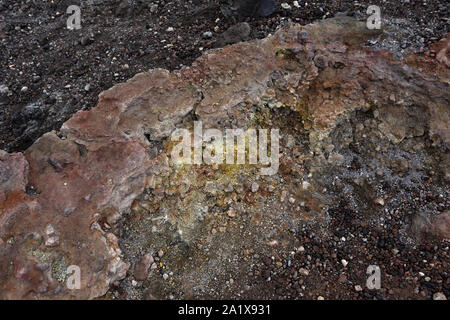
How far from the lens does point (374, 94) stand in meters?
3.69

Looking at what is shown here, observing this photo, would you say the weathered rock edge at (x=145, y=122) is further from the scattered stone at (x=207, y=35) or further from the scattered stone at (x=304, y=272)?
the scattered stone at (x=304, y=272)

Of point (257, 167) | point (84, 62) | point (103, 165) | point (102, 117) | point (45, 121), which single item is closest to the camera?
point (103, 165)

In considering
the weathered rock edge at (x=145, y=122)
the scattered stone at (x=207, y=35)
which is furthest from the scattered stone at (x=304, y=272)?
the scattered stone at (x=207, y=35)

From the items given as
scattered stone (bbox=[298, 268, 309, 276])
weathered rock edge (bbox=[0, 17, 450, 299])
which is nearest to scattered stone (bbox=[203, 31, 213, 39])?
weathered rock edge (bbox=[0, 17, 450, 299])

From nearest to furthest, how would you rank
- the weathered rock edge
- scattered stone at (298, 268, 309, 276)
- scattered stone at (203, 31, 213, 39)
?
1. the weathered rock edge
2. scattered stone at (298, 268, 309, 276)
3. scattered stone at (203, 31, 213, 39)

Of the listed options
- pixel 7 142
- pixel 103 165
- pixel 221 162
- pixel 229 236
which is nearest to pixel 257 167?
pixel 221 162

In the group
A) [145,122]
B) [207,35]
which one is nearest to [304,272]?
[145,122]

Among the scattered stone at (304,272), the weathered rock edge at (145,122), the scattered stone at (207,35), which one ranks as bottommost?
→ the scattered stone at (304,272)

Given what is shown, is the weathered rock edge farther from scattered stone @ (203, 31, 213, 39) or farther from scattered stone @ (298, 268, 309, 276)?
scattered stone @ (298, 268, 309, 276)

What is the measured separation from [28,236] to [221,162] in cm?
168

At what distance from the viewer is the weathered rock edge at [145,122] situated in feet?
9.69

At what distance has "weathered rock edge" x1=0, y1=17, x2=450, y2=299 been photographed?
116 inches

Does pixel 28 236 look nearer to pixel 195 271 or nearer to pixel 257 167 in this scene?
pixel 195 271

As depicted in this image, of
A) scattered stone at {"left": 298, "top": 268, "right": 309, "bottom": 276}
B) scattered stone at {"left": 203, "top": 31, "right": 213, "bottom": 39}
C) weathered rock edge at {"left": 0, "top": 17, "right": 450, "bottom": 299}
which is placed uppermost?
scattered stone at {"left": 203, "top": 31, "right": 213, "bottom": 39}
